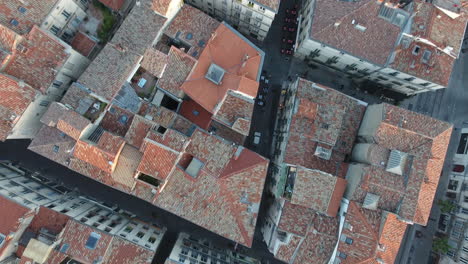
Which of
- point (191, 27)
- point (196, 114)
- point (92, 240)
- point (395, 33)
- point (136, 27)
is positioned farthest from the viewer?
point (196, 114)

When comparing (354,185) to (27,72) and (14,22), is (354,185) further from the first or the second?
(14,22)

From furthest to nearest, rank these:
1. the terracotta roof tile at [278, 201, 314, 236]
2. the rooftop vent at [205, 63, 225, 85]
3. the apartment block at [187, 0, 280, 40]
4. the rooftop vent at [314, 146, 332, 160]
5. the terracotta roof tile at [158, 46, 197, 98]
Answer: the apartment block at [187, 0, 280, 40] → the rooftop vent at [314, 146, 332, 160] → the terracotta roof tile at [158, 46, 197, 98] → the rooftop vent at [205, 63, 225, 85] → the terracotta roof tile at [278, 201, 314, 236]

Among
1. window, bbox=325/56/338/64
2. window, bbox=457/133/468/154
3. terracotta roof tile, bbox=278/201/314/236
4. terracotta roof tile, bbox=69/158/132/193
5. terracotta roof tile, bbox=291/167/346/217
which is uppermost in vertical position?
window, bbox=325/56/338/64

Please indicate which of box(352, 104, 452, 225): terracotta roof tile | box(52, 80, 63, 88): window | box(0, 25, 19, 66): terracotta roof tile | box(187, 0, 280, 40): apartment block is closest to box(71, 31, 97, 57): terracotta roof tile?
box(52, 80, 63, 88): window

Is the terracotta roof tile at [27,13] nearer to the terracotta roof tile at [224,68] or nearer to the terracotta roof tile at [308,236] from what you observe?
the terracotta roof tile at [224,68]

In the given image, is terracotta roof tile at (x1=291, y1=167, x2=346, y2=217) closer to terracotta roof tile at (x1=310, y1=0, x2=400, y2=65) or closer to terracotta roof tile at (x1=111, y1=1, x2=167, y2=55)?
terracotta roof tile at (x1=310, y1=0, x2=400, y2=65)

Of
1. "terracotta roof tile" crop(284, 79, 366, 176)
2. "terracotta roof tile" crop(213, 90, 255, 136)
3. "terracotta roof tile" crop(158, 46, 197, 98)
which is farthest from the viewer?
"terracotta roof tile" crop(213, 90, 255, 136)

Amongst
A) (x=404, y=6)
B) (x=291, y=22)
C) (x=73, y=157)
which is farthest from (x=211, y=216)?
(x=404, y=6)

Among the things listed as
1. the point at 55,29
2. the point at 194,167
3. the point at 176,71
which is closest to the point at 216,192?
the point at 194,167
